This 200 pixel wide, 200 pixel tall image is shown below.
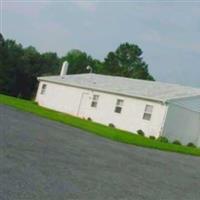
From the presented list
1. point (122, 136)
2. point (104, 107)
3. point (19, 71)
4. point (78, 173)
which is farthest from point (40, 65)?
point (78, 173)

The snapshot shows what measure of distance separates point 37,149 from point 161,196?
3.59 metres

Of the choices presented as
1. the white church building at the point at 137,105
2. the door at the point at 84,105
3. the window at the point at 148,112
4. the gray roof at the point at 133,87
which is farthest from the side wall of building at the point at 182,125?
the door at the point at 84,105

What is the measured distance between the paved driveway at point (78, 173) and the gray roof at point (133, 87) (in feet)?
47.7

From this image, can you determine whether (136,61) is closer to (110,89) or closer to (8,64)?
(8,64)

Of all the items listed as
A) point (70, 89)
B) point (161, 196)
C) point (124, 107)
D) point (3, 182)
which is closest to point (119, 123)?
point (124, 107)

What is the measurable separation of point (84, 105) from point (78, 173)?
24771 mm

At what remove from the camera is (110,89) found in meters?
32.2

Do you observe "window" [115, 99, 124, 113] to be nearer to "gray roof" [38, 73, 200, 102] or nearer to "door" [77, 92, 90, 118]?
"gray roof" [38, 73, 200, 102]

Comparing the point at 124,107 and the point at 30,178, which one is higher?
the point at 124,107

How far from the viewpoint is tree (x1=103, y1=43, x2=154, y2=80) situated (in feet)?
239

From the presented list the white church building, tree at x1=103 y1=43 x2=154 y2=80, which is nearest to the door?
the white church building

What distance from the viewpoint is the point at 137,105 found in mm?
29375

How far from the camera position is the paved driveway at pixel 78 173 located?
7.51 metres

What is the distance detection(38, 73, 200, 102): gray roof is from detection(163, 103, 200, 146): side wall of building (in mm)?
970
